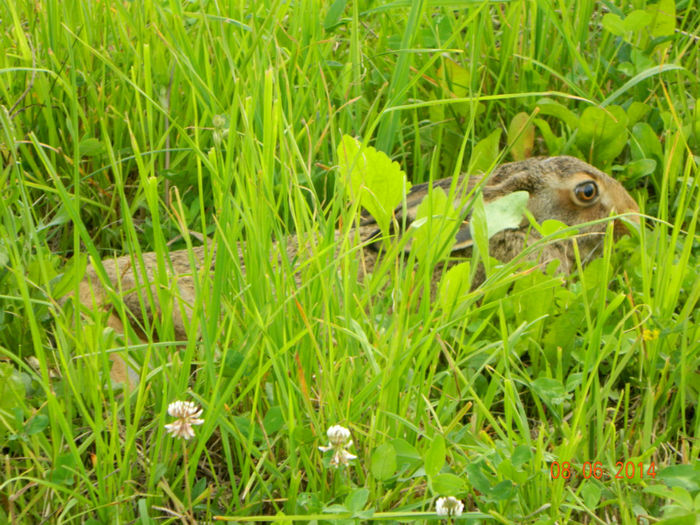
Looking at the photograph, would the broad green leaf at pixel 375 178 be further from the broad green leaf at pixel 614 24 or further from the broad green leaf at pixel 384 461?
the broad green leaf at pixel 614 24

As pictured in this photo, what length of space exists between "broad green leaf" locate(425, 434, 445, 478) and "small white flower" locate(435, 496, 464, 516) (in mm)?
69

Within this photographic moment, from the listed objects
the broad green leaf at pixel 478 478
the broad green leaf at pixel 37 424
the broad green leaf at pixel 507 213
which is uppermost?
the broad green leaf at pixel 507 213

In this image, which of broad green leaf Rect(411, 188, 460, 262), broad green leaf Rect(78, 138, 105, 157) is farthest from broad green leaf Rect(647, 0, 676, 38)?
broad green leaf Rect(78, 138, 105, 157)

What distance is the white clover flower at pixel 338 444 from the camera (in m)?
2.02

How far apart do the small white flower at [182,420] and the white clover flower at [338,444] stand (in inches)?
11.5

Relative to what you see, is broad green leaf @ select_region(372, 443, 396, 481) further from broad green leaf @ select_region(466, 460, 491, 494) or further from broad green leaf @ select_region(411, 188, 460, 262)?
broad green leaf @ select_region(411, 188, 460, 262)

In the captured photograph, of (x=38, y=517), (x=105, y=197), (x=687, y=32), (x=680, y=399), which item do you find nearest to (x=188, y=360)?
(x=38, y=517)

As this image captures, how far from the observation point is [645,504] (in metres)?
2.18

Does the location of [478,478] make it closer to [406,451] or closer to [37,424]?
[406,451]

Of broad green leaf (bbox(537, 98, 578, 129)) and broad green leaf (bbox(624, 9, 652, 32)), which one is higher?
broad green leaf (bbox(624, 9, 652, 32))

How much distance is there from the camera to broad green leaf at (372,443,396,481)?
80.7 inches

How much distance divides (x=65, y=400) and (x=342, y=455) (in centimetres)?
74

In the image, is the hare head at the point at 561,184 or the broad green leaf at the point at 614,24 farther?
the broad green leaf at the point at 614,24

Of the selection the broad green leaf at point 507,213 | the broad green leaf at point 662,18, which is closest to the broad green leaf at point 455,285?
the broad green leaf at point 507,213
